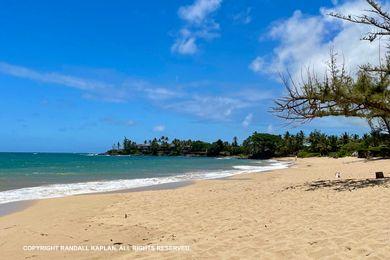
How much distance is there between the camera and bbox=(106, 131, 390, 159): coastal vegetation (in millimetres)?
65125

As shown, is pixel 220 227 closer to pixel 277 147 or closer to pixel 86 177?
pixel 86 177

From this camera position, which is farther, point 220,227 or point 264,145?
point 264,145

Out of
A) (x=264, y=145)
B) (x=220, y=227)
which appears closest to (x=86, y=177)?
(x=220, y=227)

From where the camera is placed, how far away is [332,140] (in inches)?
4213

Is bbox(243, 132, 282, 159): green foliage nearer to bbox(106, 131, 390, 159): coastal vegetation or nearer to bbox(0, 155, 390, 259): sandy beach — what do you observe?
bbox(106, 131, 390, 159): coastal vegetation

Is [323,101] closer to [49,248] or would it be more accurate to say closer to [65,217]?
[65,217]

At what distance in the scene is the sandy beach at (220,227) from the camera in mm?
6504

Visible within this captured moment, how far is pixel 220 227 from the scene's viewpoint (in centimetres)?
879

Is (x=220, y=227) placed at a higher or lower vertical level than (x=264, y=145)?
lower

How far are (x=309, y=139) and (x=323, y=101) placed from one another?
10356 centimetres

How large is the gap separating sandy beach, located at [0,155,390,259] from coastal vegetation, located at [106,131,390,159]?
43756 mm

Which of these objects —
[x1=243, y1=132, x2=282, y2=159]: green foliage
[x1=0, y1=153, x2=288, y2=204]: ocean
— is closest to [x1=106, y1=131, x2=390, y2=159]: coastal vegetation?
[x1=243, y1=132, x2=282, y2=159]: green foliage

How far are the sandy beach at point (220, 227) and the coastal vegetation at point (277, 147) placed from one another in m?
43.8

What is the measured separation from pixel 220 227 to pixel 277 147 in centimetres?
12320
